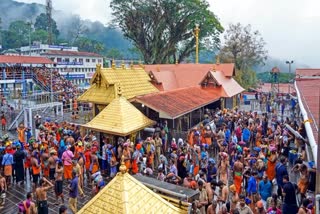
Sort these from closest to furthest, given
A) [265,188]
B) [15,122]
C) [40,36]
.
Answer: [265,188]
[15,122]
[40,36]

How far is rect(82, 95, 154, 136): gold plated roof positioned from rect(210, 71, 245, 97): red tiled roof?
31.7 feet

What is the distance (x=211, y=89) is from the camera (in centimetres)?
2420

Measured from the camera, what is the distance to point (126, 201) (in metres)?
4.09

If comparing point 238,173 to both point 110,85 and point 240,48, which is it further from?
point 240,48

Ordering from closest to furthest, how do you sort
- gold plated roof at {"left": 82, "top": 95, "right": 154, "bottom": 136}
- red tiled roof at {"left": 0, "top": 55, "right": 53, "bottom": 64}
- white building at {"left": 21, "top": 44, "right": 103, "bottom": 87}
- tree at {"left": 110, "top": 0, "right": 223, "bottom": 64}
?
gold plated roof at {"left": 82, "top": 95, "right": 154, "bottom": 136} → red tiled roof at {"left": 0, "top": 55, "right": 53, "bottom": 64} → tree at {"left": 110, "top": 0, "right": 223, "bottom": 64} → white building at {"left": 21, "top": 44, "right": 103, "bottom": 87}

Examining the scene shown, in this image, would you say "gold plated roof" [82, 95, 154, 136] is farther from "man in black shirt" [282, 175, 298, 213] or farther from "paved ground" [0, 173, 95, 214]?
"man in black shirt" [282, 175, 298, 213]

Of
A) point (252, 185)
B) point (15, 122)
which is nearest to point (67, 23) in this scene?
point (15, 122)

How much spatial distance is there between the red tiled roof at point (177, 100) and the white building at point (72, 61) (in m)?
36.0

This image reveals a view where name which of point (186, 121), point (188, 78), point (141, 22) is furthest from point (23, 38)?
point (186, 121)

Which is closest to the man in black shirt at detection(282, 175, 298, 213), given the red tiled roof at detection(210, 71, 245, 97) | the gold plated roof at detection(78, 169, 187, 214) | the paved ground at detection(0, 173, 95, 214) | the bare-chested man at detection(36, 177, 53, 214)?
the gold plated roof at detection(78, 169, 187, 214)

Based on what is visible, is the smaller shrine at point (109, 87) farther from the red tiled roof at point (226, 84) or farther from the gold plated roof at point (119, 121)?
the red tiled roof at point (226, 84)

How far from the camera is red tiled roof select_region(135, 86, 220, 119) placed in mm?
16406

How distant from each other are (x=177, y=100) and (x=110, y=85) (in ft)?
12.5

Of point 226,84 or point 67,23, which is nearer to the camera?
point 226,84
